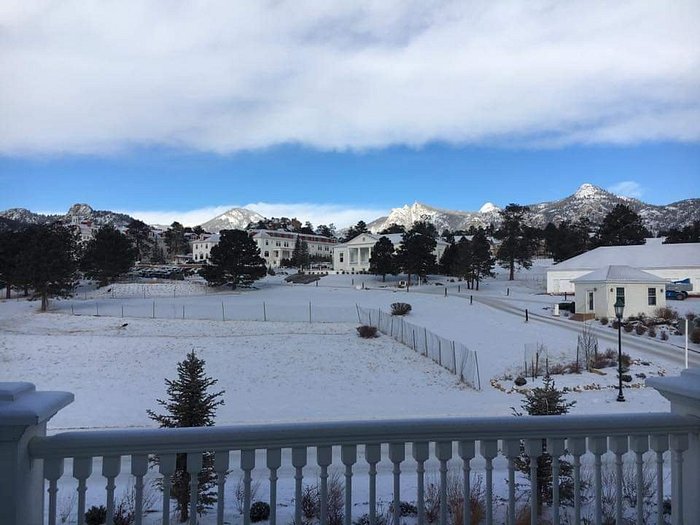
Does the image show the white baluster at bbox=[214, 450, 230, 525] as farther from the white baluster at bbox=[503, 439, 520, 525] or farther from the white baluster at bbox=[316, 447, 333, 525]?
the white baluster at bbox=[503, 439, 520, 525]

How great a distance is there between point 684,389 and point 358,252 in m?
79.1

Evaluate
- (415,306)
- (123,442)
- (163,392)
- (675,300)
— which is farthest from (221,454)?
(675,300)

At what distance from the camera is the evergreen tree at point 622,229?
68.6 m

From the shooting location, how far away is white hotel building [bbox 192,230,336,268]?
102 m

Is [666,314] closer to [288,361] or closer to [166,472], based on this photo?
[288,361]

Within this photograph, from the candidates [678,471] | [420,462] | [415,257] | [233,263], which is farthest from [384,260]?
[420,462]

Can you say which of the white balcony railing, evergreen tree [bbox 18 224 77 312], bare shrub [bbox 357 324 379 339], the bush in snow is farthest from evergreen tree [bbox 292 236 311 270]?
the white balcony railing

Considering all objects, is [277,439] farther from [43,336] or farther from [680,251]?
[680,251]

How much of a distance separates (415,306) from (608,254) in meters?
21.1

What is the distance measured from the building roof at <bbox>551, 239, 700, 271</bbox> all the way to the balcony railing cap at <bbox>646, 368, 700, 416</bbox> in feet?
155

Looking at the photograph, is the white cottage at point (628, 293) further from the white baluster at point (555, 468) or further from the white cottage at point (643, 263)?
the white baluster at point (555, 468)

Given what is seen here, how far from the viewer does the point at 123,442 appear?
2.73 m

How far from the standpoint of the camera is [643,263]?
45.2m

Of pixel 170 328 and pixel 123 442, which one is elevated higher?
pixel 123 442
